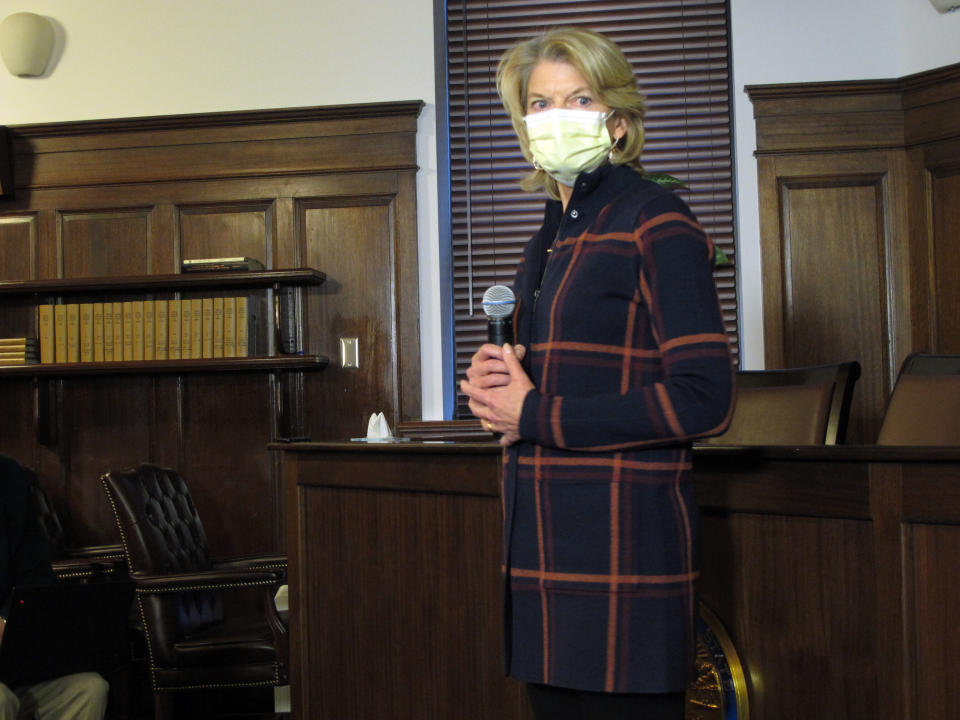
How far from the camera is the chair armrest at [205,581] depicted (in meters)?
3.51

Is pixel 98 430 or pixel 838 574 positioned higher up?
pixel 98 430

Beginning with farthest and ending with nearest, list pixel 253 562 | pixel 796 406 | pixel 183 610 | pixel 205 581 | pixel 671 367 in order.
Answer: pixel 253 562
pixel 183 610
pixel 205 581
pixel 796 406
pixel 671 367

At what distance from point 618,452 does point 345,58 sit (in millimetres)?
3948

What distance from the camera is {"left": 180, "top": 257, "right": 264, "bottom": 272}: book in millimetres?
4652

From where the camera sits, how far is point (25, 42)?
4.94 metres

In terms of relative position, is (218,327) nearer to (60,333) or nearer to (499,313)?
(60,333)

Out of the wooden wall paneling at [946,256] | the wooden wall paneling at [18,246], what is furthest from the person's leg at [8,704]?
the wooden wall paneling at [946,256]

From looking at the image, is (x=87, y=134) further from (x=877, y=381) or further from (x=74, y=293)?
(x=877, y=381)

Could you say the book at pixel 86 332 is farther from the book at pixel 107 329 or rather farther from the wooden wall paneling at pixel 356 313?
the wooden wall paneling at pixel 356 313

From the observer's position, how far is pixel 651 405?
127cm

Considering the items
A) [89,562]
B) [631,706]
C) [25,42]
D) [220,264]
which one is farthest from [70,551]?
[631,706]

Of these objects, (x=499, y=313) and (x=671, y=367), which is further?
(x=499, y=313)

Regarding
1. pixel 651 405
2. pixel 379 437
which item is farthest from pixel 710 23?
pixel 651 405

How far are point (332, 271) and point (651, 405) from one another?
12.2 ft
